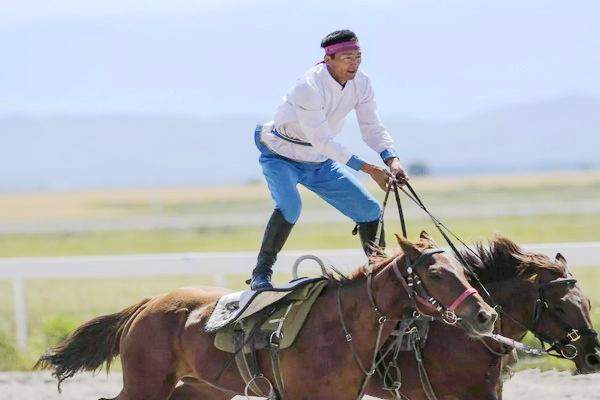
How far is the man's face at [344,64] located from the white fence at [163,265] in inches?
190

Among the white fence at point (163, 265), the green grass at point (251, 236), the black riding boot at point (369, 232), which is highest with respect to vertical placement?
the black riding boot at point (369, 232)

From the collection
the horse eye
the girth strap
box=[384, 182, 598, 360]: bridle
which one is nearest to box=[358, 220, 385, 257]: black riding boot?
box=[384, 182, 598, 360]: bridle

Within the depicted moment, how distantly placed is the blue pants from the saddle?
21.2 inches

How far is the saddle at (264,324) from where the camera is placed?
6.91 metres

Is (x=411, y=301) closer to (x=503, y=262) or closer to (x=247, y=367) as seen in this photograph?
(x=247, y=367)

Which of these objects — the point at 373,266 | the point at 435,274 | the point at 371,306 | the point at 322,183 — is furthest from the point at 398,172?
the point at 435,274

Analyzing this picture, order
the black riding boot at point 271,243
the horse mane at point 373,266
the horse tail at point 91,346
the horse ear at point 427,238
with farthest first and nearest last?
the horse tail at point 91,346 < the black riding boot at point 271,243 < the horse mane at point 373,266 < the horse ear at point 427,238

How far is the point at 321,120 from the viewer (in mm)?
7145

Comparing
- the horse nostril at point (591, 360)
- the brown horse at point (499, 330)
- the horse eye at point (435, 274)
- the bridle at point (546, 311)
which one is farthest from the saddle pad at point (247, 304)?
the horse nostril at point (591, 360)

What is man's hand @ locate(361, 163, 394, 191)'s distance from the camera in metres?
7.12

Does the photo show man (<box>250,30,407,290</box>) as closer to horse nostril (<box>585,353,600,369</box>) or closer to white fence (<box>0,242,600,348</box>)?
horse nostril (<box>585,353,600,369</box>)

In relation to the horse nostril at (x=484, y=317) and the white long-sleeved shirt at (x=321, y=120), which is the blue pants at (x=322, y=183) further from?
the horse nostril at (x=484, y=317)

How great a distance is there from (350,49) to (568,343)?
2.09 meters

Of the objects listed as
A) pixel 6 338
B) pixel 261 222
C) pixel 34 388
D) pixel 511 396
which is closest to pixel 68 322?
pixel 6 338
